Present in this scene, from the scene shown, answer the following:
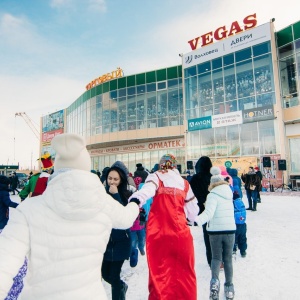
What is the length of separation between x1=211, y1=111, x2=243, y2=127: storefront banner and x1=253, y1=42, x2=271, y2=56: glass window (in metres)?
4.96

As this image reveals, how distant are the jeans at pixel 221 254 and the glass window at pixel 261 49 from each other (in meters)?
21.0

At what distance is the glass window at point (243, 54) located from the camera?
21.4m

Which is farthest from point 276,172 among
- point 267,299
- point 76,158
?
point 76,158

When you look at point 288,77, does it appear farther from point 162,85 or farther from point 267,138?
point 162,85

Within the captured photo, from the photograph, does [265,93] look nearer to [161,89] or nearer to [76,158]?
[161,89]

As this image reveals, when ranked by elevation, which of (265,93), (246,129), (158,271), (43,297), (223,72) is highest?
(223,72)

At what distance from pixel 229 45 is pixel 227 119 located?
6.40 metres

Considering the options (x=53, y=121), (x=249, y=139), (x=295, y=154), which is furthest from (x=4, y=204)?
(x=53, y=121)

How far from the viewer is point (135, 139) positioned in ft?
92.3

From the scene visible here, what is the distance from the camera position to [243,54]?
21.6m

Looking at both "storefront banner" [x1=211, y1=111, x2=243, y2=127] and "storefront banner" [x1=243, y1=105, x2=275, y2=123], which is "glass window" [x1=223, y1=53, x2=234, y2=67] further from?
"storefront banner" [x1=243, y1=105, x2=275, y2=123]

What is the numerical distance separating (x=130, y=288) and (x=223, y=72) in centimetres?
2201

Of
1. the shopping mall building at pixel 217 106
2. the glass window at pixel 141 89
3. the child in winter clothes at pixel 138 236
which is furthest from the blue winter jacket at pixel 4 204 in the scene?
the glass window at pixel 141 89

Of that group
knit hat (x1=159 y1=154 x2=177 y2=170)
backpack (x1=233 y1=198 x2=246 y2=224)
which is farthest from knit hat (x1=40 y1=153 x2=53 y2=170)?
backpack (x1=233 y1=198 x2=246 y2=224)
